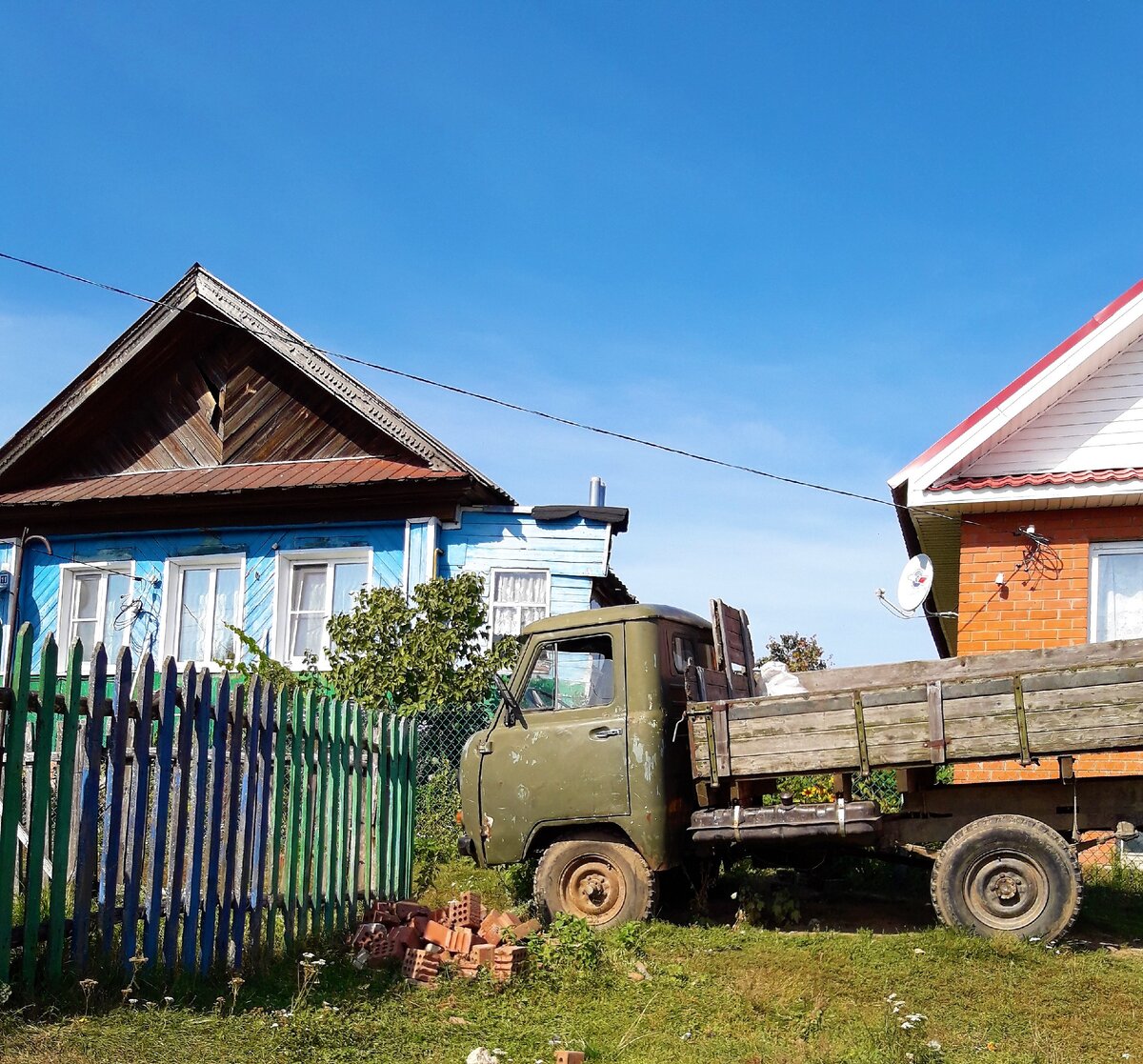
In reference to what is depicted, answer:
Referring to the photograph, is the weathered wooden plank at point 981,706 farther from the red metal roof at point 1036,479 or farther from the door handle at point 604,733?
the red metal roof at point 1036,479

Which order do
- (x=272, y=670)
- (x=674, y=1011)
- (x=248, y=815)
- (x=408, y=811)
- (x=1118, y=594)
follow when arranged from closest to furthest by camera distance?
(x=674, y=1011) < (x=248, y=815) < (x=408, y=811) < (x=1118, y=594) < (x=272, y=670)

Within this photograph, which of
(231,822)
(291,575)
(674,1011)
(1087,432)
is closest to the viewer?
(674,1011)

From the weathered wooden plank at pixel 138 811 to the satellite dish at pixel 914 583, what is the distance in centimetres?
781

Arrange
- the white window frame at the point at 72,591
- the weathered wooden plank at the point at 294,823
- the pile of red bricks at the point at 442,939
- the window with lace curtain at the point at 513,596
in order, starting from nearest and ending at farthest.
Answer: the pile of red bricks at the point at 442,939
the weathered wooden plank at the point at 294,823
the window with lace curtain at the point at 513,596
the white window frame at the point at 72,591

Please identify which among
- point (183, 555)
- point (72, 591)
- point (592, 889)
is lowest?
point (592, 889)

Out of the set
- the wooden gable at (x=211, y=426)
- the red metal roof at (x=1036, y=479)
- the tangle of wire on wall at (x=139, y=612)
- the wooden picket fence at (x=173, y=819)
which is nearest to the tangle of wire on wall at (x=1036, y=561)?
the red metal roof at (x=1036, y=479)

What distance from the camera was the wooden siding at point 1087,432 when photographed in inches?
475

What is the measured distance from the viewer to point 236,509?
56.0 ft

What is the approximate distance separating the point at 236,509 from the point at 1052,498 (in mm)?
10646

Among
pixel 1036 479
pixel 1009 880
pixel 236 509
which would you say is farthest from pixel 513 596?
pixel 1009 880

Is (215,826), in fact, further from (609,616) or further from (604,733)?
(609,616)

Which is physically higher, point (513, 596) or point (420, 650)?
point (513, 596)

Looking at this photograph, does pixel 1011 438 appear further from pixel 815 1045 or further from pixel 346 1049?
pixel 346 1049

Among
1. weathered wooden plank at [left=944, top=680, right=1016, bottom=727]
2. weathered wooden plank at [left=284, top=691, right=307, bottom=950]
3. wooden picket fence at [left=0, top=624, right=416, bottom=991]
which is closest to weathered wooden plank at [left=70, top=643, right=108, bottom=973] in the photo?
wooden picket fence at [left=0, top=624, right=416, bottom=991]
